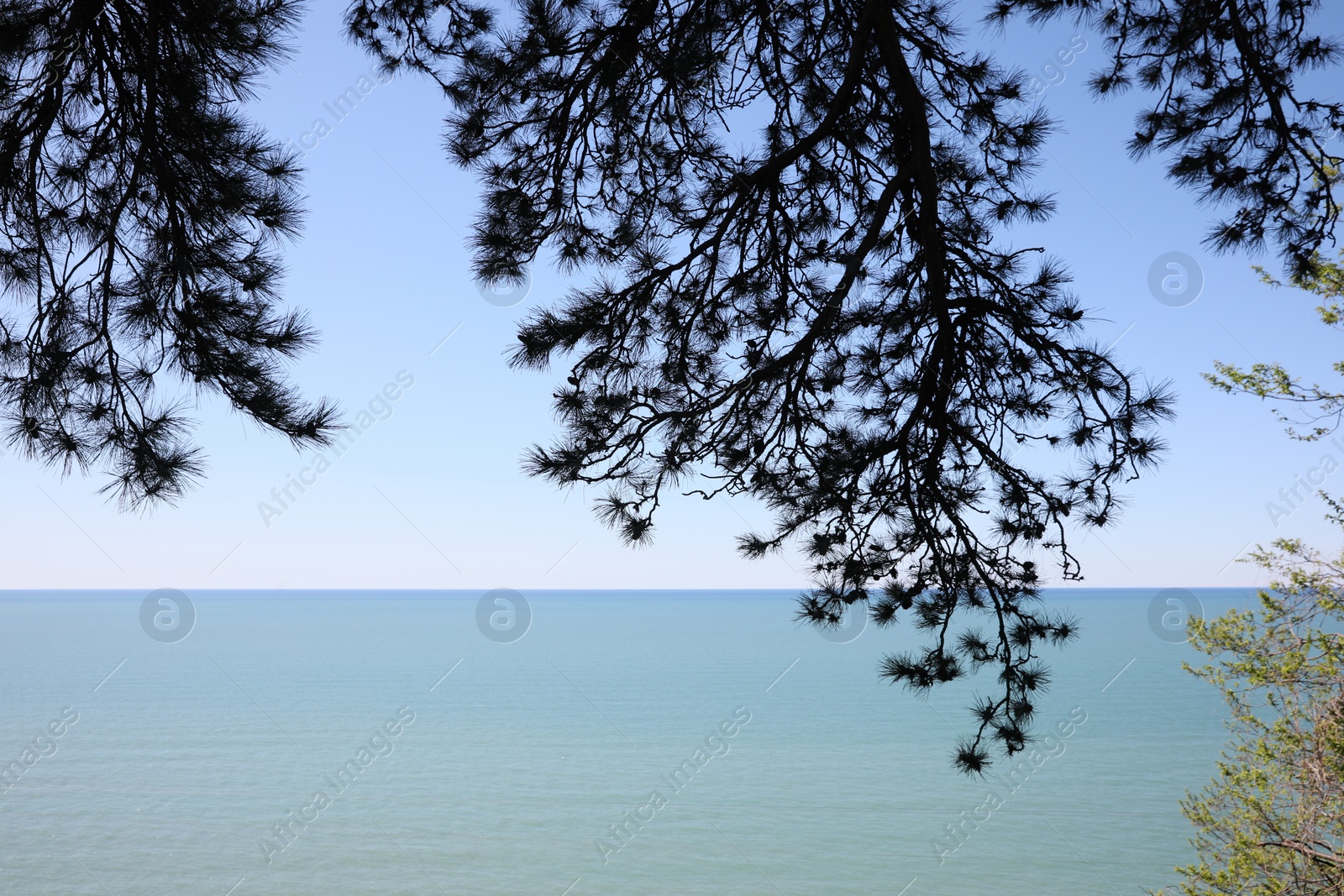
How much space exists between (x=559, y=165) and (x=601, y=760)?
30431 millimetres

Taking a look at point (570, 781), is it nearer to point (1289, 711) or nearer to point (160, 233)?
point (1289, 711)

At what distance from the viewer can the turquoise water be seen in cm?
2116

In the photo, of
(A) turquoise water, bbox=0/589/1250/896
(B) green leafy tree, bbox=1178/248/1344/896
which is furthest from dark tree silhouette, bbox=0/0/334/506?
(A) turquoise water, bbox=0/589/1250/896

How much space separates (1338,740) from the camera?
7.01 metres

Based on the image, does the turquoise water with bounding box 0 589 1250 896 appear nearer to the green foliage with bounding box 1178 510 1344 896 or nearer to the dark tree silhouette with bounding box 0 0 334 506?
the green foliage with bounding box 1178 510 1344 896

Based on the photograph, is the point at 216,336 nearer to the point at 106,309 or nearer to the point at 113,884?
the point at 106,309

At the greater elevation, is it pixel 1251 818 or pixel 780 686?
pixel 780 686

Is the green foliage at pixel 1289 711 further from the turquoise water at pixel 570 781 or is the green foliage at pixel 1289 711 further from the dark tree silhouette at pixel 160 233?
the turquoise water at pixel 570 781

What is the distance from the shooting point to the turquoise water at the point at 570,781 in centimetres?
2116

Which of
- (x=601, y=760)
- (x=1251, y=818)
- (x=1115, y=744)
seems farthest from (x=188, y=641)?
(x=1251, y=818)

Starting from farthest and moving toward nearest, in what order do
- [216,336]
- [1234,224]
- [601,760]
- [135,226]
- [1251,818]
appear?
[601,760]
[1251,818]
[1234,224]
[135,226]
[216,336]

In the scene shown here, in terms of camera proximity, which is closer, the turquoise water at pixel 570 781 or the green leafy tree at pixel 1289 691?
the green leafy tree at pixel 1289 691

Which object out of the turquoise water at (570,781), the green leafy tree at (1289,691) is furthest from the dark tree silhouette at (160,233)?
the turquoise water at (570,781)

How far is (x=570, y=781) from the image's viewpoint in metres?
29.0
